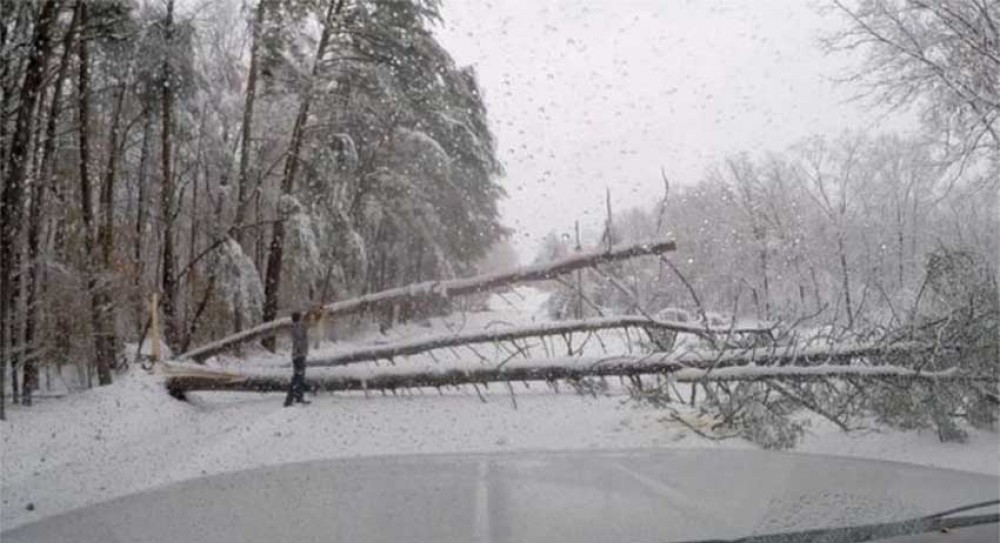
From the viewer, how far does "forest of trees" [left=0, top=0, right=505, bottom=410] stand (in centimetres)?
1220

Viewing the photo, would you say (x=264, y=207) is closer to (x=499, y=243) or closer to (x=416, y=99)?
(x=416, y=99)

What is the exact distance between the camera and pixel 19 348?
44.0 ft

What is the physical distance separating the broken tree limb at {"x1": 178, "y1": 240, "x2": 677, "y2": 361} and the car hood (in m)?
5.48

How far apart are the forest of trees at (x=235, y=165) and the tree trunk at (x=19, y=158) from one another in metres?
0.03

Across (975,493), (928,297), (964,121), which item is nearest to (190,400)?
(928,297)

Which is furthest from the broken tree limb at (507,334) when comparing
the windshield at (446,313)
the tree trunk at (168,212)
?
the tree trunk at (168,212)

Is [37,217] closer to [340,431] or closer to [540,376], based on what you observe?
[340,431]

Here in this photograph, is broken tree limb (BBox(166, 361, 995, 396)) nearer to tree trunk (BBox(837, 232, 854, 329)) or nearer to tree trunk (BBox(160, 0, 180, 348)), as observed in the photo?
tree trunk (BBox(837, 232, 854, 329))

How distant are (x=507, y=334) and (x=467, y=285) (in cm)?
81

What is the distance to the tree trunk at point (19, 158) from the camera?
483 inches

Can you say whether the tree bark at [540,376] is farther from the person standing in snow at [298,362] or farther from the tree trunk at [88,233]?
the tree trunk at [88,233]

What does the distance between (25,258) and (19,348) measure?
5.05 ft

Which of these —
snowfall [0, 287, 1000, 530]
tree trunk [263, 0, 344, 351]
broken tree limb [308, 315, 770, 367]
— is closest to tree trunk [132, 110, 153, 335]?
tree trunk [263, 0, 344, 351]

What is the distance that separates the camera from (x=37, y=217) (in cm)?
1560
